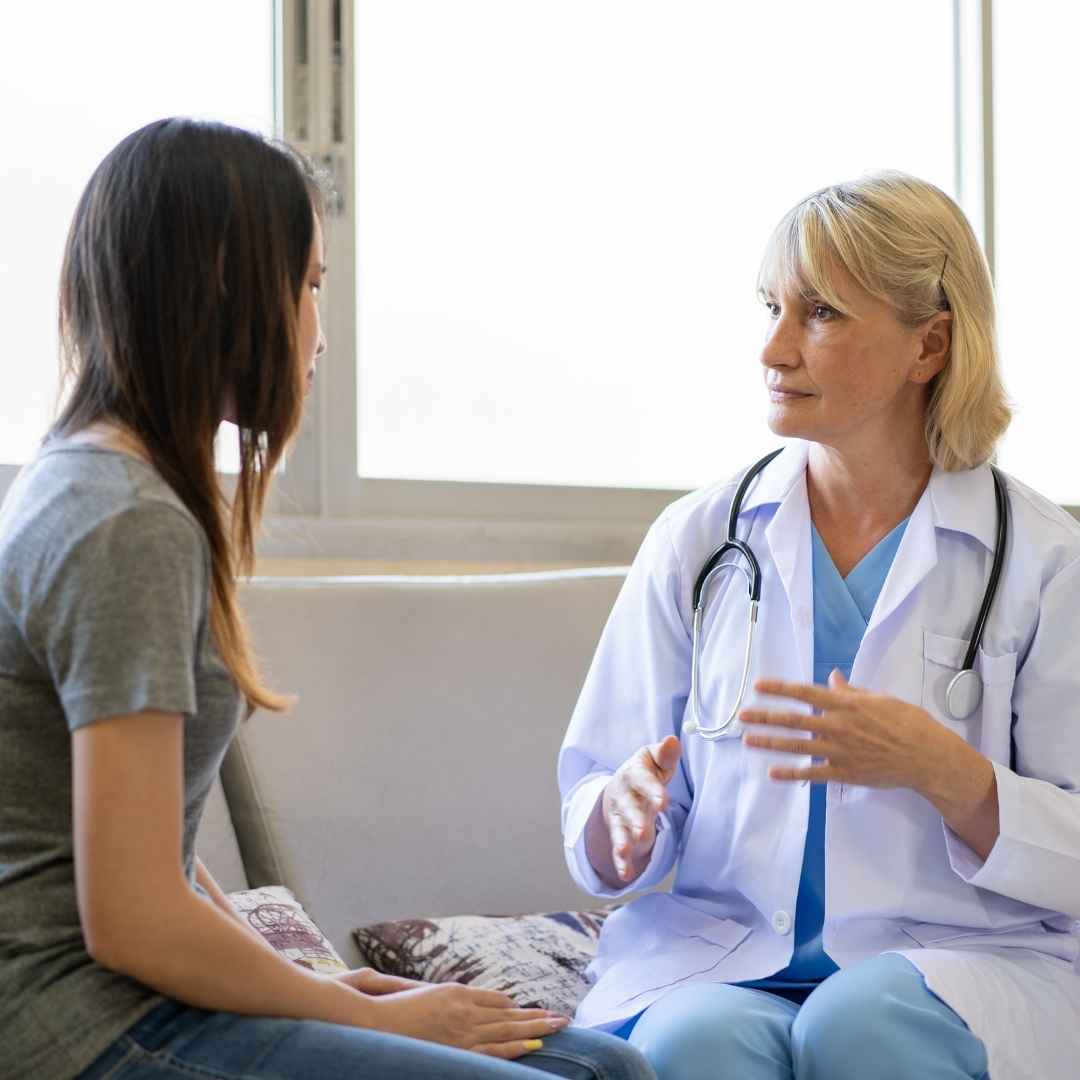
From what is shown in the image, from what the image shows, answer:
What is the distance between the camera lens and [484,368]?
8.45 ft

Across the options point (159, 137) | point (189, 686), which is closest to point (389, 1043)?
point (189, 686)

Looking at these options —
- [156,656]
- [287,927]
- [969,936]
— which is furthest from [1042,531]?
[156,656]

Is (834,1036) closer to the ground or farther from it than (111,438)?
closer to the ground

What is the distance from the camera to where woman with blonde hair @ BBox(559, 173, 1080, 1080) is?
4.50ft

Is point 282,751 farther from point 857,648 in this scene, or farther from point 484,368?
point 484,368

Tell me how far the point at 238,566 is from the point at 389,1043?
0.37 m

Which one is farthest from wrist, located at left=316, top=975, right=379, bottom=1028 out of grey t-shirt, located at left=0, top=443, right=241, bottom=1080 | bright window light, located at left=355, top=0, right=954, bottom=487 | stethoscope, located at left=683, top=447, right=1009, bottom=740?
bright window light, located at left=355, top=0, right=954, bottom=487

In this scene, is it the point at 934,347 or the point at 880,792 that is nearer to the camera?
the point at 880,792

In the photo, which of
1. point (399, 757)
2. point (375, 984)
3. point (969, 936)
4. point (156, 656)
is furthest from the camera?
point (399, 757)

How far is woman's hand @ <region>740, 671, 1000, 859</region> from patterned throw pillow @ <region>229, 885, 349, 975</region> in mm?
506

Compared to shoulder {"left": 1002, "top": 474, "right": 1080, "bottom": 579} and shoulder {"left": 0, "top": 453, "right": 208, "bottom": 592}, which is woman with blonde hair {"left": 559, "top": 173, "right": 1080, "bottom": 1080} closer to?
shoulder {"left": 1002, "top": 474, "right": 1080, "bottom": 579}

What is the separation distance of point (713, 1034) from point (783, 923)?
0.61 ft

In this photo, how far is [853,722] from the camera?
4.52 ft

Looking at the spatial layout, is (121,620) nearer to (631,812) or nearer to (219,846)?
(631,812)
